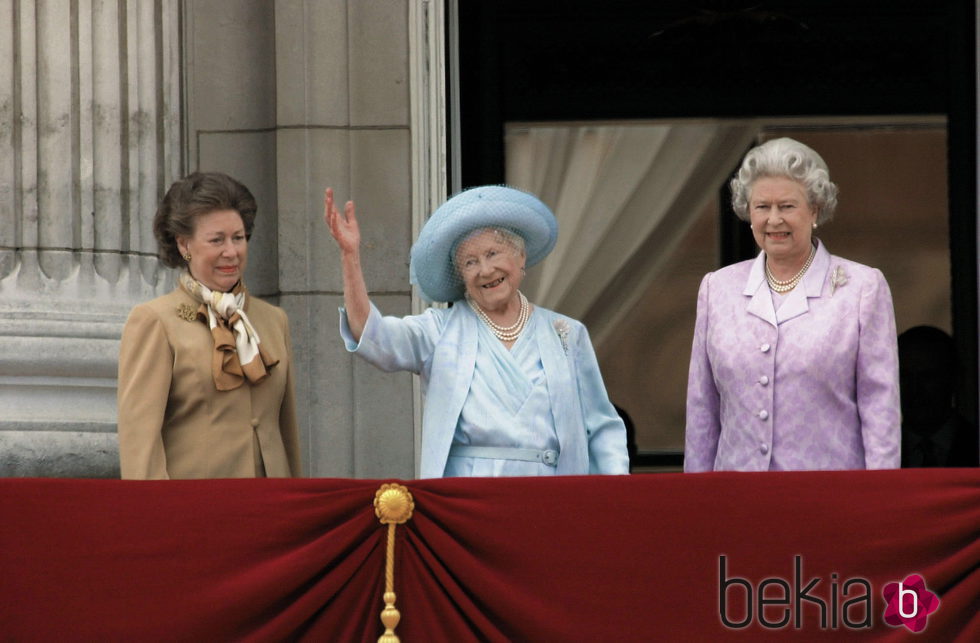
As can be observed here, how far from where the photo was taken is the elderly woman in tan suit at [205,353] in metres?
5.20

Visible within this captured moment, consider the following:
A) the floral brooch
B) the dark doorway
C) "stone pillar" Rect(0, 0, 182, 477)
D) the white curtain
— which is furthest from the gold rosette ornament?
the white curtain

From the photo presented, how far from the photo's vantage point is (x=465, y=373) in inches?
204

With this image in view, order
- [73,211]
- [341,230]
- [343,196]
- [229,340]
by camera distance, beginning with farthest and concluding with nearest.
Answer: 1. [343,196]
2. [73,211]
3. [229,340]
4. [341,230]

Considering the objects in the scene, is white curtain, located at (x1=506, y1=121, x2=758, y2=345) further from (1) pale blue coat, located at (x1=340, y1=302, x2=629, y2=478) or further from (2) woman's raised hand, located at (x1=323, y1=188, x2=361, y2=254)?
(2) woman's raised hand, located at (x1=323, y1=188, x2=361, y2=254)

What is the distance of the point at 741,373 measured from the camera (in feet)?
17.3

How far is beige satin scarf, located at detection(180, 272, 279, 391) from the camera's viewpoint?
5.25m

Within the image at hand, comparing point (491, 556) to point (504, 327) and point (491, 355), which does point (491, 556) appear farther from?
point (504, 327)

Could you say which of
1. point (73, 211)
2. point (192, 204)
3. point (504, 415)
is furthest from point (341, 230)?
point (73, 211)

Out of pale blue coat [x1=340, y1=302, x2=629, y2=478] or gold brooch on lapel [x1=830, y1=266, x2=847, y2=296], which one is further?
gold brooch on lapel [x1=830, y1=266, x2=847, y2=296]

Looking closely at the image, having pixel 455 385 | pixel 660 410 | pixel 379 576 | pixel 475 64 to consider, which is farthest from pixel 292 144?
pixel 379 576

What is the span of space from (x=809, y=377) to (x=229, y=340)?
1726 millimetres

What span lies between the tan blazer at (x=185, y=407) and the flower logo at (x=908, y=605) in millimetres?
1876

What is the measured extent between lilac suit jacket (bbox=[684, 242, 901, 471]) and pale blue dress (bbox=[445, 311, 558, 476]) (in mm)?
498

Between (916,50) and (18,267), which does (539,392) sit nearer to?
(18,267)
